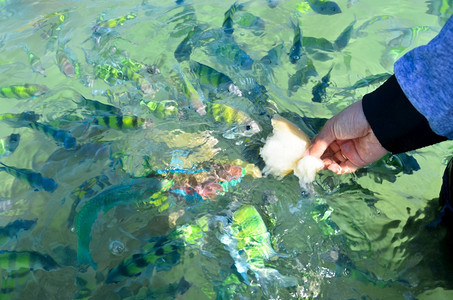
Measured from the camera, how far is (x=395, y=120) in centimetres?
203

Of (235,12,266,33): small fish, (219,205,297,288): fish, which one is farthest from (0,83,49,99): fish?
(219,205,297,288): fish

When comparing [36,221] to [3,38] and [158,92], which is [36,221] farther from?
[3,38]

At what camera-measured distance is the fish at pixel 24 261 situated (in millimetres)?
2352

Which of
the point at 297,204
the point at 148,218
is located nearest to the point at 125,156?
the point at 148,218

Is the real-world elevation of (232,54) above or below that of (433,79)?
below

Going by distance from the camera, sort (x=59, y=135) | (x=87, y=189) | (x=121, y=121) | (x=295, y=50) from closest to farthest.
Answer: (x=87, y=189) → (x=121, y=121) → (x=59, y=135) → (x=295, y=50)

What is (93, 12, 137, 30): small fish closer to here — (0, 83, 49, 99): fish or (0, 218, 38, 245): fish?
(0, 83, 49, 99): fish

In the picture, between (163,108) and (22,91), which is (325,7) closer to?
(163,108)

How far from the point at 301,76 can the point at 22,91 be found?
294cm

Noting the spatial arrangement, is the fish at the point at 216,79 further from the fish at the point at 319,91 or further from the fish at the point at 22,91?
the fish at the point at 22,91

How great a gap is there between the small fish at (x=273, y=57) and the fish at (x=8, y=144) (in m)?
2.65

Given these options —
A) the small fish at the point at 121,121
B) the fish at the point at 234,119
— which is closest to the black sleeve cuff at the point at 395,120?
the fish at the point at 234,119

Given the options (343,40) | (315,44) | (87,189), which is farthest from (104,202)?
(343,40)

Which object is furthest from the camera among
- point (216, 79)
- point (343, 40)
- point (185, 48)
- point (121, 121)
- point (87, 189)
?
point (343, 40)
